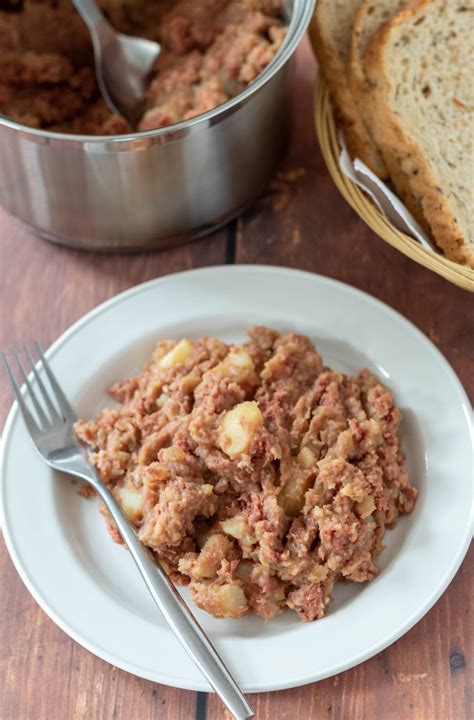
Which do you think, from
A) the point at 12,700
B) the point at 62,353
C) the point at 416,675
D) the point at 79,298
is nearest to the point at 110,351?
the point at 62,353

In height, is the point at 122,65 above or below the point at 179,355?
above

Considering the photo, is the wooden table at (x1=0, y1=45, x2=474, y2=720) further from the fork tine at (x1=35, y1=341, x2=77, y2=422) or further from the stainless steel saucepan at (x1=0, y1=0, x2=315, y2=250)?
the fork tine at (x1=35, y1=341, x2=77, y2=422)

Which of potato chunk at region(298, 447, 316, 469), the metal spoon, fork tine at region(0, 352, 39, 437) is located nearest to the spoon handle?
the metal spoon

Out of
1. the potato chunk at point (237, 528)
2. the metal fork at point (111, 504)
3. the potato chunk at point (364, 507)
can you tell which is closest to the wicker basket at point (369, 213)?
the potato chunk at point (364, 507)

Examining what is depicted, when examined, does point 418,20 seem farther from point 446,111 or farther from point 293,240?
point 293,240

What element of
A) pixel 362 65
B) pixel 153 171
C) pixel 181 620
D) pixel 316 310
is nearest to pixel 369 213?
pixel 316 310

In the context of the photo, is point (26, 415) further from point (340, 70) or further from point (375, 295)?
point (340, 70)
